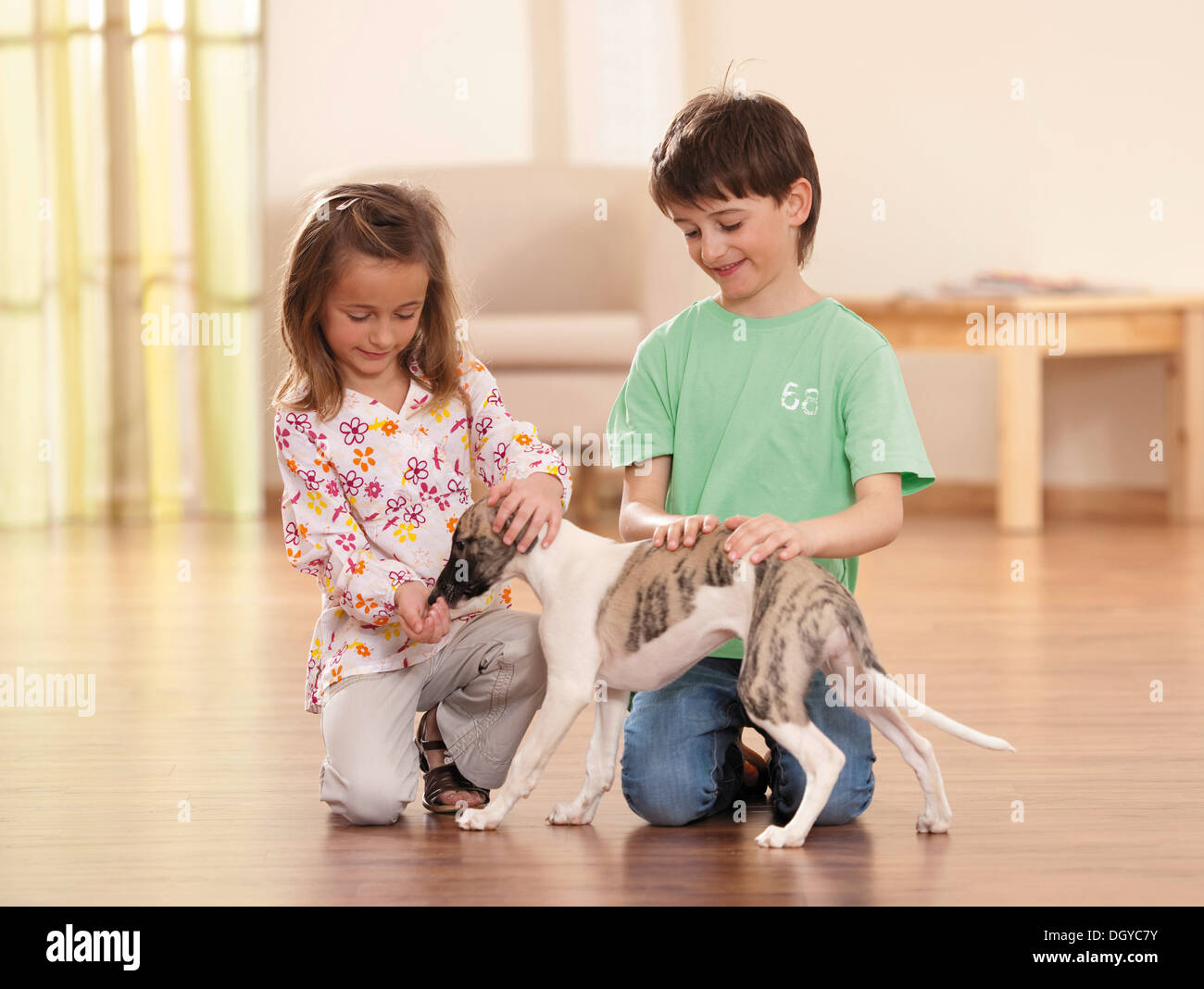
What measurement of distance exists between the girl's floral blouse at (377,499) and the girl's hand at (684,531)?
133mm

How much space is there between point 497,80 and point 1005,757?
3.92 meters

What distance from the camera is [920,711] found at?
3.93ft

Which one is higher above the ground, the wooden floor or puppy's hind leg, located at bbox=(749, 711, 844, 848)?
puppy's hind leg, located at bbox=(749, 711, 844, 848)

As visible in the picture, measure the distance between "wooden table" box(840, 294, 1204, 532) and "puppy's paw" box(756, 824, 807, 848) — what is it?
2696mm

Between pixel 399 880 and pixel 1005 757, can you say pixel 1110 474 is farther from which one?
pixel 399 880

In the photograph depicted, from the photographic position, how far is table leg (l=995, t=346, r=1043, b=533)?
12.2 ft

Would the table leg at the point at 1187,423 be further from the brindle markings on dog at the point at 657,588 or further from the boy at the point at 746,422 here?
the brindle markings on dog at the point at 657,588

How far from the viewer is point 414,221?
1.40m

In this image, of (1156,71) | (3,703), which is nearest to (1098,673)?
(3,703)

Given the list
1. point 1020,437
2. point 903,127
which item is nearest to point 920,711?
point 1020,437

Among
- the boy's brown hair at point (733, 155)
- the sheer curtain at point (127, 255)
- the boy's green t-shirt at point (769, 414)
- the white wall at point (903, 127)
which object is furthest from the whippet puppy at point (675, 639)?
the sheer curtain at point (127, 255)

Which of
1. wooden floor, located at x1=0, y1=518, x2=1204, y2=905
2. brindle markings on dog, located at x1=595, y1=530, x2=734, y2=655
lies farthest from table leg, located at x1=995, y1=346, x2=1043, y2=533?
brindle markings on dog, located at x1=595, y1=530, x2=734, y2=655

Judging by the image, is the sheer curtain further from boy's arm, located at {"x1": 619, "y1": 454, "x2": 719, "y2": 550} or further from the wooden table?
boy's arm, located at {"x1": 619, "y1": 454, "x2": 719, "y2": 550}

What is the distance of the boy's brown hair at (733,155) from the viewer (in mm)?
1379
